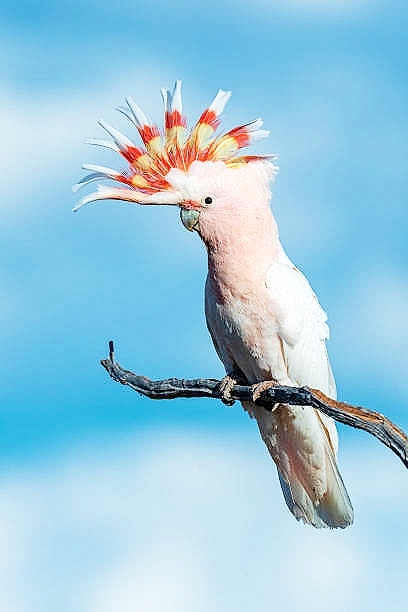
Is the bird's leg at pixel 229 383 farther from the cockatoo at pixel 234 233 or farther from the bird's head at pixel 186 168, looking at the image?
the bird's head at pixel 186 168

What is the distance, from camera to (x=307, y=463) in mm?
6055

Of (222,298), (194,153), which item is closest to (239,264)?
(222,298)

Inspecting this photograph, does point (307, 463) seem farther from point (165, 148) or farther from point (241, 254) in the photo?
point (165, 148)

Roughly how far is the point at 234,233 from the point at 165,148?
1.69 feet

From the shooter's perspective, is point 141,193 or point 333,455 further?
point 333,455

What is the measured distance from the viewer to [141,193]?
17.3 feet

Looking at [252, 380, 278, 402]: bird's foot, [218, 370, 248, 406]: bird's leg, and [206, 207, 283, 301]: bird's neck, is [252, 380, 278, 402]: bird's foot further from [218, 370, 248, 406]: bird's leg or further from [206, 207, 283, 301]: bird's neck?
[206, 207, 283, 301]: bird's neck

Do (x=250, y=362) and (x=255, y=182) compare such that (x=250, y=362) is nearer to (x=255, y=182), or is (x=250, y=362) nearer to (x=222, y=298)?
(x=222, y=298)

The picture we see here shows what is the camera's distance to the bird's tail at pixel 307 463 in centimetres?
589

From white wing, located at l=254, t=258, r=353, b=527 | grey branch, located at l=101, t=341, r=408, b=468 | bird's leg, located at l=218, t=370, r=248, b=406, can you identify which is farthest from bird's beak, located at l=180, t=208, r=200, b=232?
bird's leg, located at l=218, t=370, r=248, b=406

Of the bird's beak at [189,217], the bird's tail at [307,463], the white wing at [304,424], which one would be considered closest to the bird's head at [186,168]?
the bird's beak at [189,217]

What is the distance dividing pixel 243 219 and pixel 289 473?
5.32 feet

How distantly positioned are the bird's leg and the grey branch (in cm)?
2

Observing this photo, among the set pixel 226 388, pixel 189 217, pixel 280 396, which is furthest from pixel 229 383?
pixel 189 217
